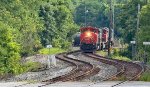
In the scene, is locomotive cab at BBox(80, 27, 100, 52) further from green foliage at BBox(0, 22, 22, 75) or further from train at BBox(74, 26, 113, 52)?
green foliage at BBox(0, 22, 22, 75)

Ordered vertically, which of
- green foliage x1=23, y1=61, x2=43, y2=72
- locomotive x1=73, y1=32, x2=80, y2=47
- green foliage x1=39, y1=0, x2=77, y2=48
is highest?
green foliage x1=39, y1=0, x2=77, y2=48

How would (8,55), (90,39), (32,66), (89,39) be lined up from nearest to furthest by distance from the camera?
(32,66)
(8,55)
(90,39)
(89,39)

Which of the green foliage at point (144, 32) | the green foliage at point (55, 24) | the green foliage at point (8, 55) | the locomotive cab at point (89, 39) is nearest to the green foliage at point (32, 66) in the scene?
the green foliage at point (8, 55)

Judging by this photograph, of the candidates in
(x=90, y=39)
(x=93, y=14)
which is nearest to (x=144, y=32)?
(x=90, y=39)

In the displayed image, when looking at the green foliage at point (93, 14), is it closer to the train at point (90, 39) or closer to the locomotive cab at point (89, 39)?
the train at point (90, 39)

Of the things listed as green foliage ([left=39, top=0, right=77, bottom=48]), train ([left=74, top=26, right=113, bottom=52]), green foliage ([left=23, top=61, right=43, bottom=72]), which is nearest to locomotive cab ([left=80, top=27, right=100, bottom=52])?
train ([left=74, top=26, right=113, bottom=52])

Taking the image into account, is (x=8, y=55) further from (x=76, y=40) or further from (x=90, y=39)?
(x=76, y=40)

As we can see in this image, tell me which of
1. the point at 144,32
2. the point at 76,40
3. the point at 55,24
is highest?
the point at 55,24

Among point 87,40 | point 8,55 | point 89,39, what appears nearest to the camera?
point 8,55

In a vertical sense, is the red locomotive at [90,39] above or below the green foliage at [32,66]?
above

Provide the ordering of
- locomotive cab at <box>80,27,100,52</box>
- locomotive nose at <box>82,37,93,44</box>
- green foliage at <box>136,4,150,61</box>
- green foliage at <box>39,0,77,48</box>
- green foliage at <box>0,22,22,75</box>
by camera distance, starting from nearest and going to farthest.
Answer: green foliage at <box>0,22,22,75</box>
green foliage at <box>136,4,150,61</box>
locomotive cab at <box>80,27,100,52</box>
locomotive nose at <box>82,37,93,44</box>
green foliage at <box>39,0,77,48</box>

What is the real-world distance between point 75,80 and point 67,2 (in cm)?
7543

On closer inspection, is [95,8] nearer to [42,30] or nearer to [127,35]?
[42,30]

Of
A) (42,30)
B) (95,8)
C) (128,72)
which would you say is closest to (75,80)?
(128,72)
